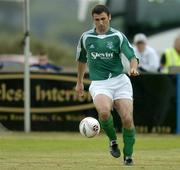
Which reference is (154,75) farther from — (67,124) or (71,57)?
(71,57)

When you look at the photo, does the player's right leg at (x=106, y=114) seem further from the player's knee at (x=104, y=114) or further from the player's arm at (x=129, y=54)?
the player's arm at (x=129, y=54)

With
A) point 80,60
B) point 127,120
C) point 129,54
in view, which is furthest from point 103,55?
point 127,120

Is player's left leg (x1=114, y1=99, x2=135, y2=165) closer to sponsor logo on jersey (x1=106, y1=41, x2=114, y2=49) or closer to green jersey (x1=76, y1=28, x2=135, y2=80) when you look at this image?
green jersey (x1=76, y1=28, x2=135, y2=80)

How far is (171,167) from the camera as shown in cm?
1377

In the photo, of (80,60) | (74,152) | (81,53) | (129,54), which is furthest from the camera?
(74,152)

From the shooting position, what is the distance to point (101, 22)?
14227 mm

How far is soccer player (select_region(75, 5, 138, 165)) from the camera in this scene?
14188 millimetres

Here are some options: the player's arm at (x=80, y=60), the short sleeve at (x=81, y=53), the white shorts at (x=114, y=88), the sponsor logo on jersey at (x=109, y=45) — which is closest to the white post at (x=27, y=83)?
the player's arm at (x=80, y=60)

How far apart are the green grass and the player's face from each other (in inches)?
81.5

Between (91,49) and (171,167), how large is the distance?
88.8 inches

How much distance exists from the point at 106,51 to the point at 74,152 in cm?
293

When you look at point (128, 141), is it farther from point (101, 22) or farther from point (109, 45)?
point (101, 22)

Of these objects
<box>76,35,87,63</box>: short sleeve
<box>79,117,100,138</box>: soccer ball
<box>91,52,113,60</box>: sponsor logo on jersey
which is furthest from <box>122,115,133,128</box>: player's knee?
<box>76,35,87,63</box>: short sleeve

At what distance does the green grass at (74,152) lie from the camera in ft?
45.6
